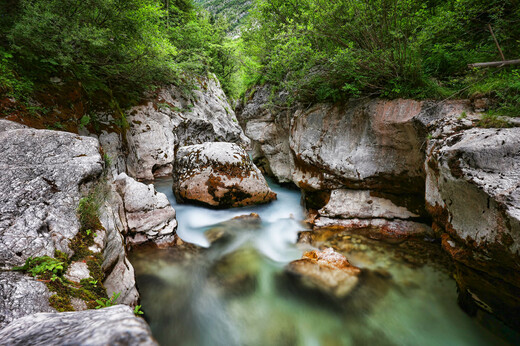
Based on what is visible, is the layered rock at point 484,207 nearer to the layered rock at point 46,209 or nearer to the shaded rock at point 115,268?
the layered rock at point 46,209

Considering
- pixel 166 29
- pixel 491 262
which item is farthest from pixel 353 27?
pixel 166 29

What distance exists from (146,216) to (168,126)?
A: 6365 millimetres

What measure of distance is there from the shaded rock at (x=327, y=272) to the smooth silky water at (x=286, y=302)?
0.17 meters

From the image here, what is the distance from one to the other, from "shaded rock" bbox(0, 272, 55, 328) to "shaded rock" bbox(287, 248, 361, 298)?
143 inches

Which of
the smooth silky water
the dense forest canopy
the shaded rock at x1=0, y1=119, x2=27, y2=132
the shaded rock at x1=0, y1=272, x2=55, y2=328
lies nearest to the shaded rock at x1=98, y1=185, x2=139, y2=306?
the smooth silky water

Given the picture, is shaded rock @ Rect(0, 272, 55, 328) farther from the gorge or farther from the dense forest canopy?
the dense forest canopy

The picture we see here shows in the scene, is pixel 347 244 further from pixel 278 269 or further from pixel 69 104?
pixel 69 104

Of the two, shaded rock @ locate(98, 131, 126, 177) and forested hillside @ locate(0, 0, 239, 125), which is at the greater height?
forested hillside @ locate(0, 0, 239, 125)

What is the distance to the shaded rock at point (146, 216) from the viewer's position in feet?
14.6

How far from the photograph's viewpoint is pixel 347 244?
483cm

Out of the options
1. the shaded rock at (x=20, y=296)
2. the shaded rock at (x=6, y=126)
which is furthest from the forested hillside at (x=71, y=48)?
the shaded rock at (x=20, y=296)

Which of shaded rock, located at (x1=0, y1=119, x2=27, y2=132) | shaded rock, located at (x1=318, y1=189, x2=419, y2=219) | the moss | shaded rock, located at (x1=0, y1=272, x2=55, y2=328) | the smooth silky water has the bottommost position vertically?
the smooth silky water

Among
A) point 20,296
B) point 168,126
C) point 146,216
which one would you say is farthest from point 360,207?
point 168,126

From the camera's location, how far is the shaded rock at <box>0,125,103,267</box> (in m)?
1.79
